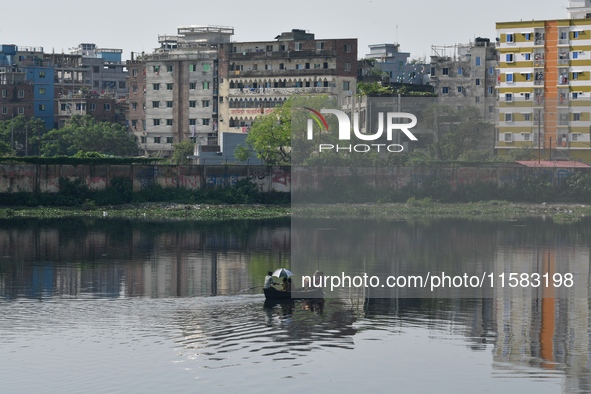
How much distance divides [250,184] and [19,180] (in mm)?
20418

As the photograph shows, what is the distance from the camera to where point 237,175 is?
11356 centimetres

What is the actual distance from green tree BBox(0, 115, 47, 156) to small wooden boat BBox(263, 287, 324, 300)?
106m

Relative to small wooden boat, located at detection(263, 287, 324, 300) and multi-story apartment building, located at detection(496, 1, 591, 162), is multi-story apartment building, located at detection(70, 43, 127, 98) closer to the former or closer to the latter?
multi-story apartment building, located at detection(496, 1, 591, 162)

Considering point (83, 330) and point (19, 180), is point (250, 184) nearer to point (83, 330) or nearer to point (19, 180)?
point (19, 180)

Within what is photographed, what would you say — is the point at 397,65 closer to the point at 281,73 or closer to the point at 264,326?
the point at 281,73

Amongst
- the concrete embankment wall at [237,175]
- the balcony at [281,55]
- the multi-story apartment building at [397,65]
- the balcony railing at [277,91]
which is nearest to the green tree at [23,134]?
the balcony railing at [277,91]

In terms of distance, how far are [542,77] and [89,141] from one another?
5616 cm

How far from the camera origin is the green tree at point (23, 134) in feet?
509

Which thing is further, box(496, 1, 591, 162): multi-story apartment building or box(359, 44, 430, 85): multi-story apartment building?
box(359, 44, 430, 85): multi-story apartment building

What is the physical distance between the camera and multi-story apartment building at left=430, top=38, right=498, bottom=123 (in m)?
129

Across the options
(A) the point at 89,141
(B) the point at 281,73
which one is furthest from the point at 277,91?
(A) the point at 89,141

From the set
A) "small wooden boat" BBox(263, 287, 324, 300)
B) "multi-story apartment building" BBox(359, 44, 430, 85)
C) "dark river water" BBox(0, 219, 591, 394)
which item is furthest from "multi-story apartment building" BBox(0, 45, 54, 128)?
"small wooden boat" BBox(263, 287, 324, 300)

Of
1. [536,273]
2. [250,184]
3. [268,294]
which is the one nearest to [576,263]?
[536,273]

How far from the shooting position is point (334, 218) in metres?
100
